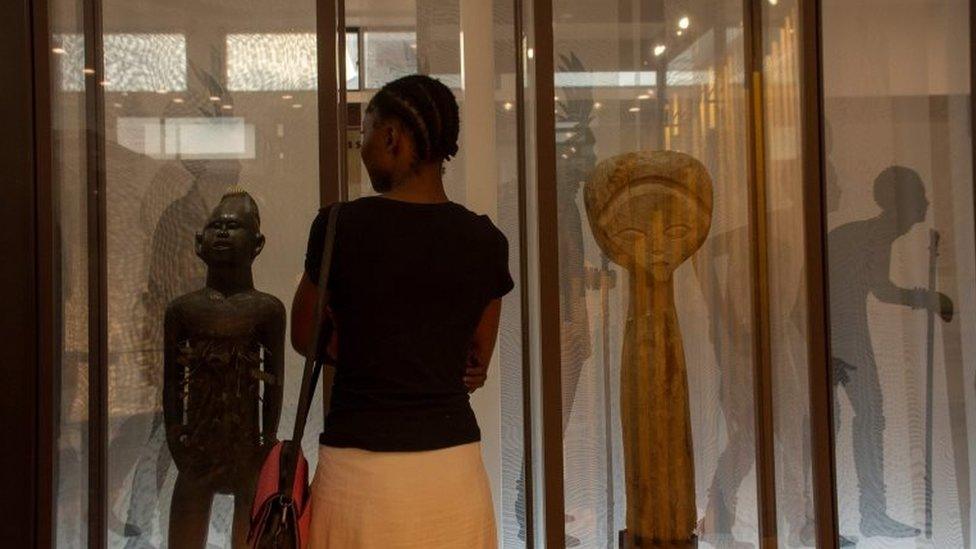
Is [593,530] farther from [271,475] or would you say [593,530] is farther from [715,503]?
[271,475]

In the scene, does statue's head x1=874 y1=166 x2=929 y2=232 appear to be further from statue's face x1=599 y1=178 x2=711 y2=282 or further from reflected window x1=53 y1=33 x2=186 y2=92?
reflected window x1=53 y1=33 x2=186 y2=92

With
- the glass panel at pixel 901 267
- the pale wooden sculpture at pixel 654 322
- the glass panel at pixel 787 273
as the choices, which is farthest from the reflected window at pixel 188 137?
the glass panel at pixel 901 267

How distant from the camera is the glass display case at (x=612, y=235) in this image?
2.46m

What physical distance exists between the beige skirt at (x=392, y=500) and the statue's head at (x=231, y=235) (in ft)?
4.06

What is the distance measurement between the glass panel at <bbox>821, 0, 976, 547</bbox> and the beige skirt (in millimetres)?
1860

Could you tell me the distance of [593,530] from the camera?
8.66 ft

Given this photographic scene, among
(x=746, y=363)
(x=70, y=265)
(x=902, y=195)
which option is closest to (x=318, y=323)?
(x=70, y=265)

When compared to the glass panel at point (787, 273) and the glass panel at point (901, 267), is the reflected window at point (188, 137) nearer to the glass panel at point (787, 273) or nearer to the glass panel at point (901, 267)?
the glass panel at point (787, 273)

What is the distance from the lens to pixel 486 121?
2631mm

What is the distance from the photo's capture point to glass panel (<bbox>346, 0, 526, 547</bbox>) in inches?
103

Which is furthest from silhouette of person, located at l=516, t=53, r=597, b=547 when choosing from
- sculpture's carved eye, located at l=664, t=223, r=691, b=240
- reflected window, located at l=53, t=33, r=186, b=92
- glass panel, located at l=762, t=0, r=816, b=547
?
reflected window, located at l=53, t=33, r=186, b=92

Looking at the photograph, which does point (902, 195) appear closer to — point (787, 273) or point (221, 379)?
point (787, 273)

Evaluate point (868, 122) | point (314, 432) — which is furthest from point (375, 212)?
point (868, 122)

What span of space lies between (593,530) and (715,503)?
389 millimetres
